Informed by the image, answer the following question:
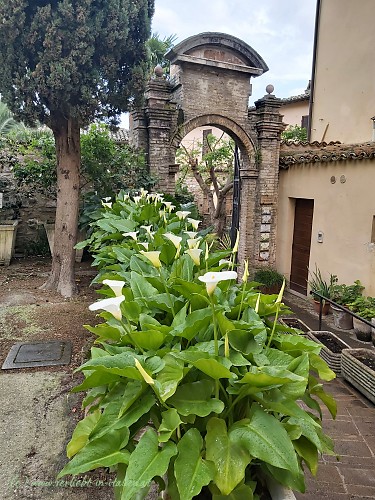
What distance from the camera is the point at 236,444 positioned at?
107 centimetres

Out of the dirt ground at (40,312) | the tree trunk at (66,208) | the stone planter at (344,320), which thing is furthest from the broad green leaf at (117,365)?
the stone planter at (344,320)

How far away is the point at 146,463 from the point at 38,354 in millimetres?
2942

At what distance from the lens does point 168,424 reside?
109 centimetres

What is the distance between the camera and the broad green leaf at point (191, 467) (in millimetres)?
965

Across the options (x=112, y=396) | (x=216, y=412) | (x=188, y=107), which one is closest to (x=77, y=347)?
(x=112, y=396)

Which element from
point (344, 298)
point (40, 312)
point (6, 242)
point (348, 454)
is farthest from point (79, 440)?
point (6, 242)

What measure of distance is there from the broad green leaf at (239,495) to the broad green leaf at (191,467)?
0.39 ft

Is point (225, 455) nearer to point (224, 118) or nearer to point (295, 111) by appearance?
point (224, 118)

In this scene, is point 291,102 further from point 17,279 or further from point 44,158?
point 17,279

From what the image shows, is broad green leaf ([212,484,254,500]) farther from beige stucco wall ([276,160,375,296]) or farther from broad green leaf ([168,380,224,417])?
beige stucco wall ([276,160,375,296])

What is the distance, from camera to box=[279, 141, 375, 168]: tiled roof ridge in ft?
22.8

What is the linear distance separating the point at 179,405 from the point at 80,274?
580cm

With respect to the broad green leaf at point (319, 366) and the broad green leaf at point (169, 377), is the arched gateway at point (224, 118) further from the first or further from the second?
the broad green leaf at point (169, 377)

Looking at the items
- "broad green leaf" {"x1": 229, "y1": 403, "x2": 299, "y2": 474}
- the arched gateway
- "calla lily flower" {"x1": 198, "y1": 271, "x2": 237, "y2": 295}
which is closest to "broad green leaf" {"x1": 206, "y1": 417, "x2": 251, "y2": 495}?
"broad green leaf" {"x1": 229, "y1": 403, "x2": 299, "y2": 474}
